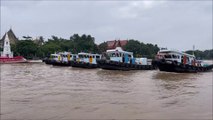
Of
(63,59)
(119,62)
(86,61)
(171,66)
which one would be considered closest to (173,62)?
(171,66)

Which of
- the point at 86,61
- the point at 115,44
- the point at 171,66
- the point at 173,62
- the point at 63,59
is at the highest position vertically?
the point at 115,44

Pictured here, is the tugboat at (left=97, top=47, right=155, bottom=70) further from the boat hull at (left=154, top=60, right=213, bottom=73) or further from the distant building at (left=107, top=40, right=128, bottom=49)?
the distant building at (left=107, top=40, right=128, bottom=49)

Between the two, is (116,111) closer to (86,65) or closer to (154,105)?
(154,105)

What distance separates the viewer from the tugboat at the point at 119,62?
29.8 m

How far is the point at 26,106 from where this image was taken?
9.02 m

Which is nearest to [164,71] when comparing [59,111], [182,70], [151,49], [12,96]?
[182,70]

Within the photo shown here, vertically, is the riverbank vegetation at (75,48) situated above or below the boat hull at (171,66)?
above

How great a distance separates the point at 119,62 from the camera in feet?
98.5

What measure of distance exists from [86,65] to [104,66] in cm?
539

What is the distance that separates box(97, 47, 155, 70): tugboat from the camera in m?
29.8

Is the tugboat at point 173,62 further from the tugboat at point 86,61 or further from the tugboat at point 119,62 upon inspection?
the tugboat at point 86,61

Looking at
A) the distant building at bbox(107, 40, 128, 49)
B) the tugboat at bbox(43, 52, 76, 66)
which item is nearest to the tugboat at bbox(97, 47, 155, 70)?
the tugboat at bbox(43, 52, 76, 66)

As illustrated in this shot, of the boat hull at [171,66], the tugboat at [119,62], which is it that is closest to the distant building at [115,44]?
the tugboat at [119,62]

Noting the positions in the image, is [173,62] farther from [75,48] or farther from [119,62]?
[75,48]
